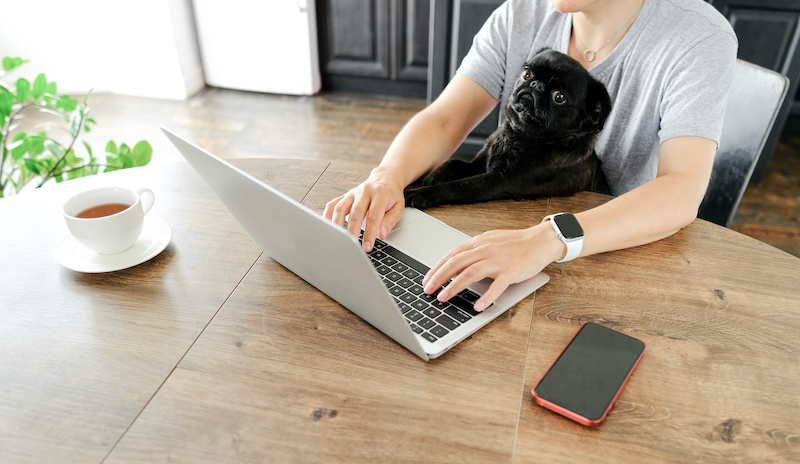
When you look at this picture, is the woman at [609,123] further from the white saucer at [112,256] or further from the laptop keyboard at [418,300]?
the white saucer at [112,256]

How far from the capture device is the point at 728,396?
2.01 ft

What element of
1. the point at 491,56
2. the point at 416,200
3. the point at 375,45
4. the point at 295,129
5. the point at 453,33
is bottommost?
the point at 295,129

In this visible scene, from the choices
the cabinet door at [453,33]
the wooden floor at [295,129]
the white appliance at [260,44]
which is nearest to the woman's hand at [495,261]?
the cabinet door at [453,33]

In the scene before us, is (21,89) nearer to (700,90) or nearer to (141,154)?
(141,154)

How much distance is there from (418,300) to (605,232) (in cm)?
31

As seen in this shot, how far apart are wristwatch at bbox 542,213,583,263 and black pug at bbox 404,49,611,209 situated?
0.18m

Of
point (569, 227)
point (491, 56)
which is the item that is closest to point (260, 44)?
point (491, 56)

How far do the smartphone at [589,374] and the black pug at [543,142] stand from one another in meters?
0.36

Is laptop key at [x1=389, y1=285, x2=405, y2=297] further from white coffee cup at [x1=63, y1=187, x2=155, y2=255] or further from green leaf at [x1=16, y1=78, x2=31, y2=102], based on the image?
green leaf at [x1=16, y1=78, x2=31, y2=102]

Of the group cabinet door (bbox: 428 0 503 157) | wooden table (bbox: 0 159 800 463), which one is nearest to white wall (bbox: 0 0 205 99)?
cabinet door (bbox: 428 0 503 157)

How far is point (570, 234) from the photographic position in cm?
80

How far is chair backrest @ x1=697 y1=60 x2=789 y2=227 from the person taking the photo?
40.9 inches

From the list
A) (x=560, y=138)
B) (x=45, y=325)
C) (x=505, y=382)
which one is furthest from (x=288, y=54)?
(x=505, y=382)

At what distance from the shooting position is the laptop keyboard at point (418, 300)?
0.69m
